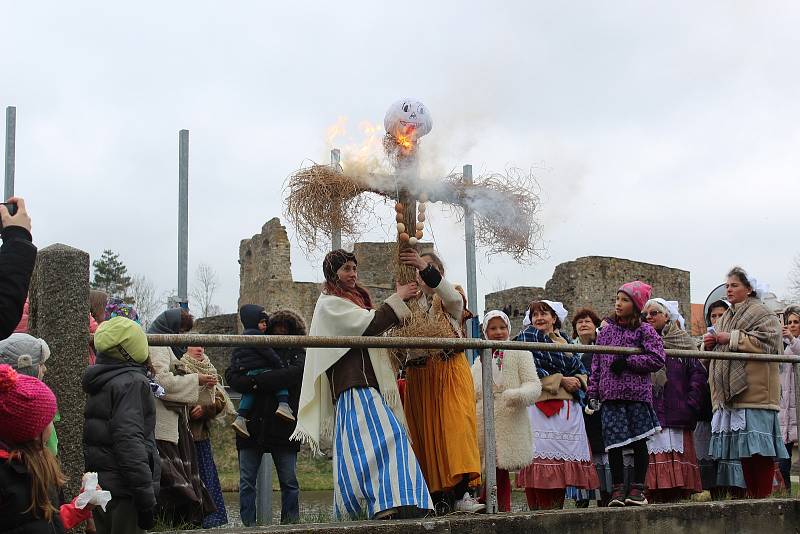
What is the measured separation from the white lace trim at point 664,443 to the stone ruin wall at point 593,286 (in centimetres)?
1797

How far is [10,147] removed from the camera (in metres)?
11.5

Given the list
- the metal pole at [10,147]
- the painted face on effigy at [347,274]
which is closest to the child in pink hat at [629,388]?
the painted face on effigy at [347,274]

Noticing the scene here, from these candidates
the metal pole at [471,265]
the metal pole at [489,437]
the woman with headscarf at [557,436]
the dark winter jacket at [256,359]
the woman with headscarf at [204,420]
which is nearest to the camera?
the metal pole at [489,437]

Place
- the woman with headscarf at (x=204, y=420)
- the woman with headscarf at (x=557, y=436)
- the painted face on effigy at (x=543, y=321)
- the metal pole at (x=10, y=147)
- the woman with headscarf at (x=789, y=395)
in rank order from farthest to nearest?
the metal pole at (x=10, y=147) → the woman with headscarf at (x=789, y=395) → the painted face on effigy at (x=543, y=321) → the woman with headscarf at (x=557, y=436) → the woman with headscarf at (x=204, y=420)

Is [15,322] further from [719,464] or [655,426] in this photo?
[719,464]

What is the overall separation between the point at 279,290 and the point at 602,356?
75.8 feet

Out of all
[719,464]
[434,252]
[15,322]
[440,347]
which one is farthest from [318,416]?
[719,464]

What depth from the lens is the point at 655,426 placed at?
22.5 feet

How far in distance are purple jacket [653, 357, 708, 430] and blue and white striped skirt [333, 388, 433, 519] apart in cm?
267

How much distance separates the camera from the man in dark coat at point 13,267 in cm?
362

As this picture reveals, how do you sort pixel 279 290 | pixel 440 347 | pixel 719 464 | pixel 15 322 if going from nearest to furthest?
pixel 15 322
pixel 440 347
pixel 719 464
pixel 279 290

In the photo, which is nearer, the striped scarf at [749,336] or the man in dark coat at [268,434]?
the man in dark coat at [268,434]

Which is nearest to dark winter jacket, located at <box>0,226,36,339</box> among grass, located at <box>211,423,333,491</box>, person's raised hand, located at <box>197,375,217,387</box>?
person's raised hand, located at <box>197,375,217,387</box>

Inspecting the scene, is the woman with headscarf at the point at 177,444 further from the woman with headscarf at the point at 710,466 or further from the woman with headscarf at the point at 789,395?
the woman with headscarf at the point at 789,395
